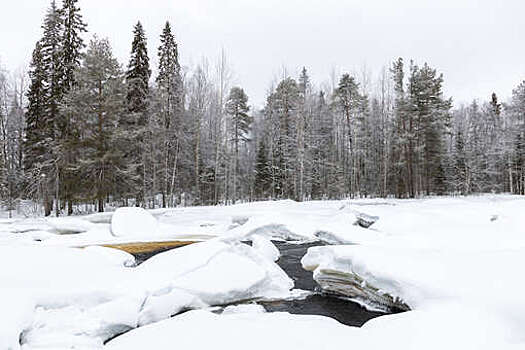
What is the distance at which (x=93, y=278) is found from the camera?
194 inches

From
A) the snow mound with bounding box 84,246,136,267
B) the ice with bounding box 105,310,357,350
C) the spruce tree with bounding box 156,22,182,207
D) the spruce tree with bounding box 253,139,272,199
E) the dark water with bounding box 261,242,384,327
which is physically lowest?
the dark water with bounding box 261,242,384,327

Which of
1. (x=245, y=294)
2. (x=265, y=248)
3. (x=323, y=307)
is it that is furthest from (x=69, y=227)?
(x=323, y=307)

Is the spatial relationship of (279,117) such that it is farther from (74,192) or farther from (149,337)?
(149,337)

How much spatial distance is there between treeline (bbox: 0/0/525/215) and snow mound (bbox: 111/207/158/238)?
6537 mm

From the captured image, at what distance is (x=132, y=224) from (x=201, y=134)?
16.1m

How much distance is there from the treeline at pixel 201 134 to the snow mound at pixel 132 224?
654 cm

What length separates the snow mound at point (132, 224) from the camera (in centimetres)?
1182

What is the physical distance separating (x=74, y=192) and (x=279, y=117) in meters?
18.6

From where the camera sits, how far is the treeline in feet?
61.1

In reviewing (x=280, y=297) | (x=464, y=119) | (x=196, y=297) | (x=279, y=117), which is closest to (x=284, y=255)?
(x=280, y=297)

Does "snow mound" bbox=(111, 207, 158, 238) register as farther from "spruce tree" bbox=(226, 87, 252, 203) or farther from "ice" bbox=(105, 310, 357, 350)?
"spruce tree" bbox=(226, 87, 252, 203)

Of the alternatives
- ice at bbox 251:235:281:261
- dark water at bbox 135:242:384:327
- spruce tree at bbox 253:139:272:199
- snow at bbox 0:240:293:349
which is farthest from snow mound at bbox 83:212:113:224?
spruce tree at bbox 253:139:272:199

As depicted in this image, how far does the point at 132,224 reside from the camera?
12.1 m

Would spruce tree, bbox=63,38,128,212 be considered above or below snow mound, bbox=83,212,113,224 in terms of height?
above
